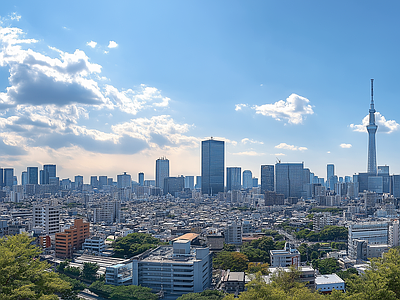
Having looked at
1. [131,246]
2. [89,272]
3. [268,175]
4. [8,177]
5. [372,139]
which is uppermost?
[372,139]

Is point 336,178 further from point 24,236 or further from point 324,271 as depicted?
point 24,236

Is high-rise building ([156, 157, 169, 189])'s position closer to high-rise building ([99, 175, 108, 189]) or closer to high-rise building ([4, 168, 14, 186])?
high-rise building ([99, 175, 108, 189])

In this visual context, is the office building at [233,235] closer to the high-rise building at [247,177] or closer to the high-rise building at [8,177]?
the high-rise building at [8,177]

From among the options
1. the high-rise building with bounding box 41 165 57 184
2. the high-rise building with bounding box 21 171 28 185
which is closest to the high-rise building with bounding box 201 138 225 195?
the high-rise building with bounding box 41 165 57 184

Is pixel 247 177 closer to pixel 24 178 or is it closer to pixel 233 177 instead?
pixel 233 177

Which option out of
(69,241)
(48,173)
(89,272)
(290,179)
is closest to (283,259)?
(89,272)

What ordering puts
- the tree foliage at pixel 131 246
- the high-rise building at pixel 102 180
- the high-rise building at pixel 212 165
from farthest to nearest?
the high-rise building at pixel 102 180 < the high-rise building at pixel 212 165 < the tree foliage at pixel 131 246

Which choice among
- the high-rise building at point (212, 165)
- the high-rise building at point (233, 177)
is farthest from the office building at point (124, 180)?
the high-rise building at point (212, 165)
